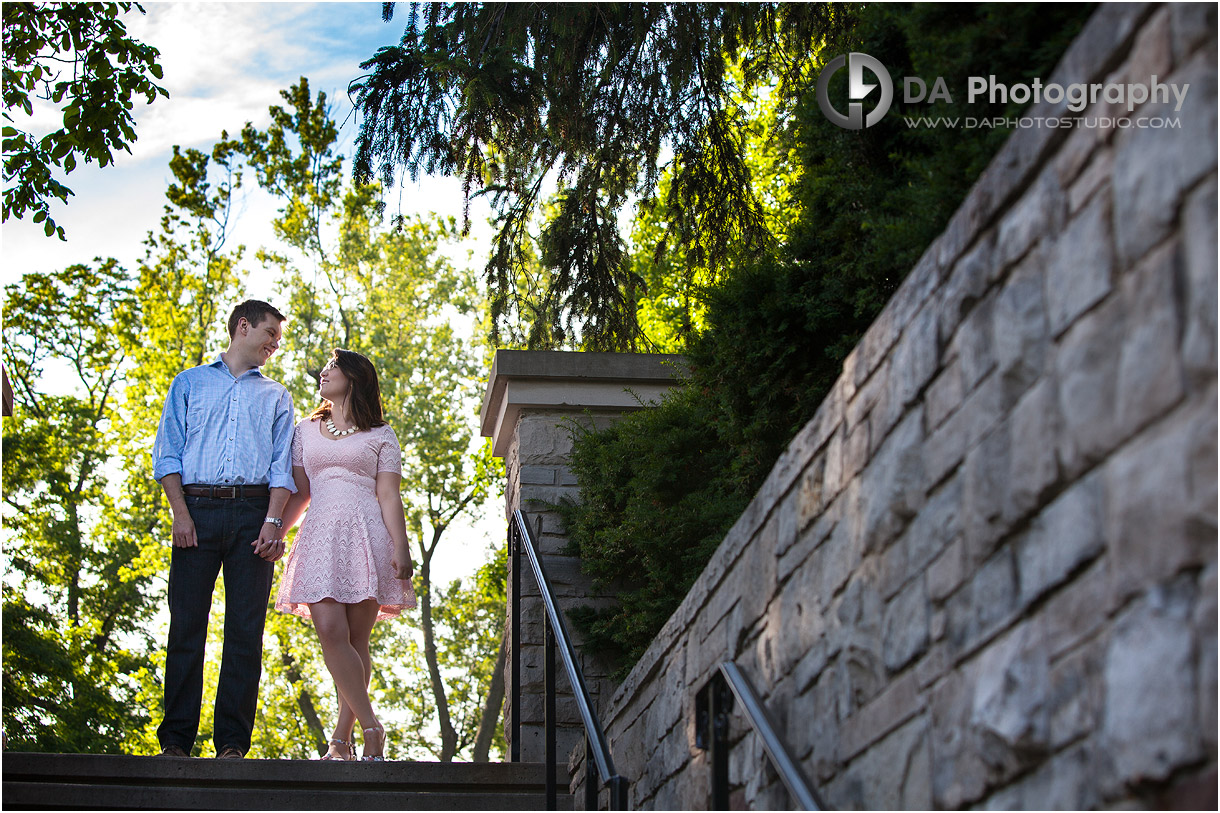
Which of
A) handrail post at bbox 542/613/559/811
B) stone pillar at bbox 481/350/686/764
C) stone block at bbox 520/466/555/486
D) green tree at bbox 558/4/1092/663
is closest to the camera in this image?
green tree at bbox 558/4/1092/663

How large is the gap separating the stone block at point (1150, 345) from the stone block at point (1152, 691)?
21 centimetres

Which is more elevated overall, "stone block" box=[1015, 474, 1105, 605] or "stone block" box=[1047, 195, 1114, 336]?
"stone block" box=[1047, 195, 1114, 336]

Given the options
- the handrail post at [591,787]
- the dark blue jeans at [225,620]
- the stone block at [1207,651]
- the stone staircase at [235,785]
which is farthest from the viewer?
the dark blue jeans at [225,620]

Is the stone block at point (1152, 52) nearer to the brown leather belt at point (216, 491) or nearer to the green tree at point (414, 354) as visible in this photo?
the brown leather belt at point (216, 491)

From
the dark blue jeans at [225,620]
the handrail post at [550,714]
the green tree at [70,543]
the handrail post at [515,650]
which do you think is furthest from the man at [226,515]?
the green tree at [70,543]

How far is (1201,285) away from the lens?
4.42ft

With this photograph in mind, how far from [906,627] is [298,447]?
370 centimetres

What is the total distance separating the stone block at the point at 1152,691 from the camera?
4.37 ft

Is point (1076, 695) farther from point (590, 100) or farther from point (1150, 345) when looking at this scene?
point (590, 100)

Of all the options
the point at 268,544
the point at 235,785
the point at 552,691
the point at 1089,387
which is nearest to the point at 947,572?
the point at 1089,387

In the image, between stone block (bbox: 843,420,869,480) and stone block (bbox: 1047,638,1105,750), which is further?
stone block (bbox: 843,420,869,480)

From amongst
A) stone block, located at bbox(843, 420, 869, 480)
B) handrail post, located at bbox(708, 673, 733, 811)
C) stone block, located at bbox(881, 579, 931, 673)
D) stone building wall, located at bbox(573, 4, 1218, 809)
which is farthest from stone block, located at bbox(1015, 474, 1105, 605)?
handrail post, located at bbox(708, 673, 733, 811)

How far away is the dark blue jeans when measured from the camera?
182 inches

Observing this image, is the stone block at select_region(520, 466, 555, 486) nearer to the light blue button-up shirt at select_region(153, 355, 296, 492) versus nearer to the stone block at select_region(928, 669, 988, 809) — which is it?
the light blue button-up shirt at select_region(153, 355, 296, 492)
